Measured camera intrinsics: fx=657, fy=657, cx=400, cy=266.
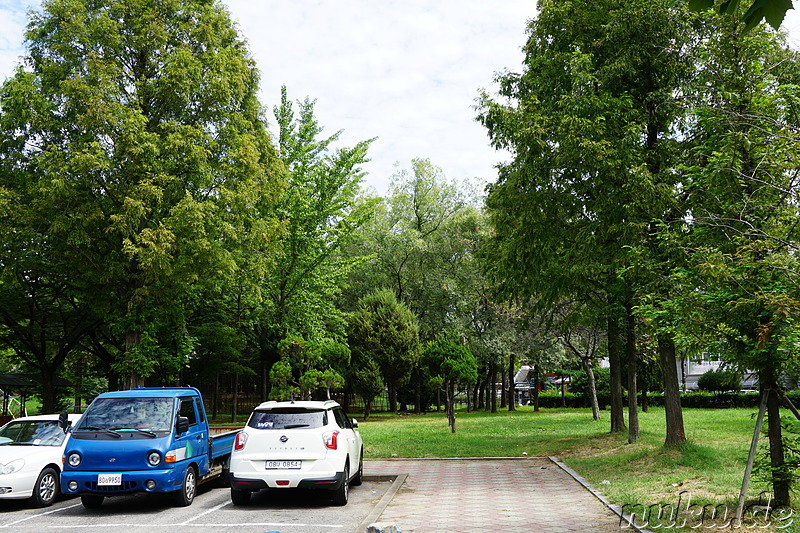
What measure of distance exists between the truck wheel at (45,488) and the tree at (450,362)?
16.1 metres

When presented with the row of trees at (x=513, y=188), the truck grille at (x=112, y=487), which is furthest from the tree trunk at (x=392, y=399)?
the truck grille at (x=112, y=487)

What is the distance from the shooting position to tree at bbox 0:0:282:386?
1761cm

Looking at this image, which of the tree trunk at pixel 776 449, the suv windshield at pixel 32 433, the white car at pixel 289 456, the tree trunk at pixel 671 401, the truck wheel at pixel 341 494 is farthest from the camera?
the tree trunk at pixel 671 401

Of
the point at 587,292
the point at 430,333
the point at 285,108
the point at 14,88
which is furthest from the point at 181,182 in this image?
the point at 430,333

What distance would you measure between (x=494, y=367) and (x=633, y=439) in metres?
25.3

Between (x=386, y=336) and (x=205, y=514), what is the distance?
90.8 feet

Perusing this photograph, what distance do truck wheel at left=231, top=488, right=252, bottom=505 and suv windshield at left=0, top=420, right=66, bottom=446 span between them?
3.67 metres

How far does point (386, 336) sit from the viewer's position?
1483 inches

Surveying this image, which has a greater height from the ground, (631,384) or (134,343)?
(134,343)

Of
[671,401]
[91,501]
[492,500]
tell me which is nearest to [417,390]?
[671,401]

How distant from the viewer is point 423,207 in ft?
153

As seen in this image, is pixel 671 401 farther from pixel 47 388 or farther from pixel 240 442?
pixel 47 388

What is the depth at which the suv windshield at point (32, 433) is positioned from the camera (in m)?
11.8

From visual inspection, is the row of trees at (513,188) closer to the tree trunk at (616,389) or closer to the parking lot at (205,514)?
the tree trunk at (616,389)
